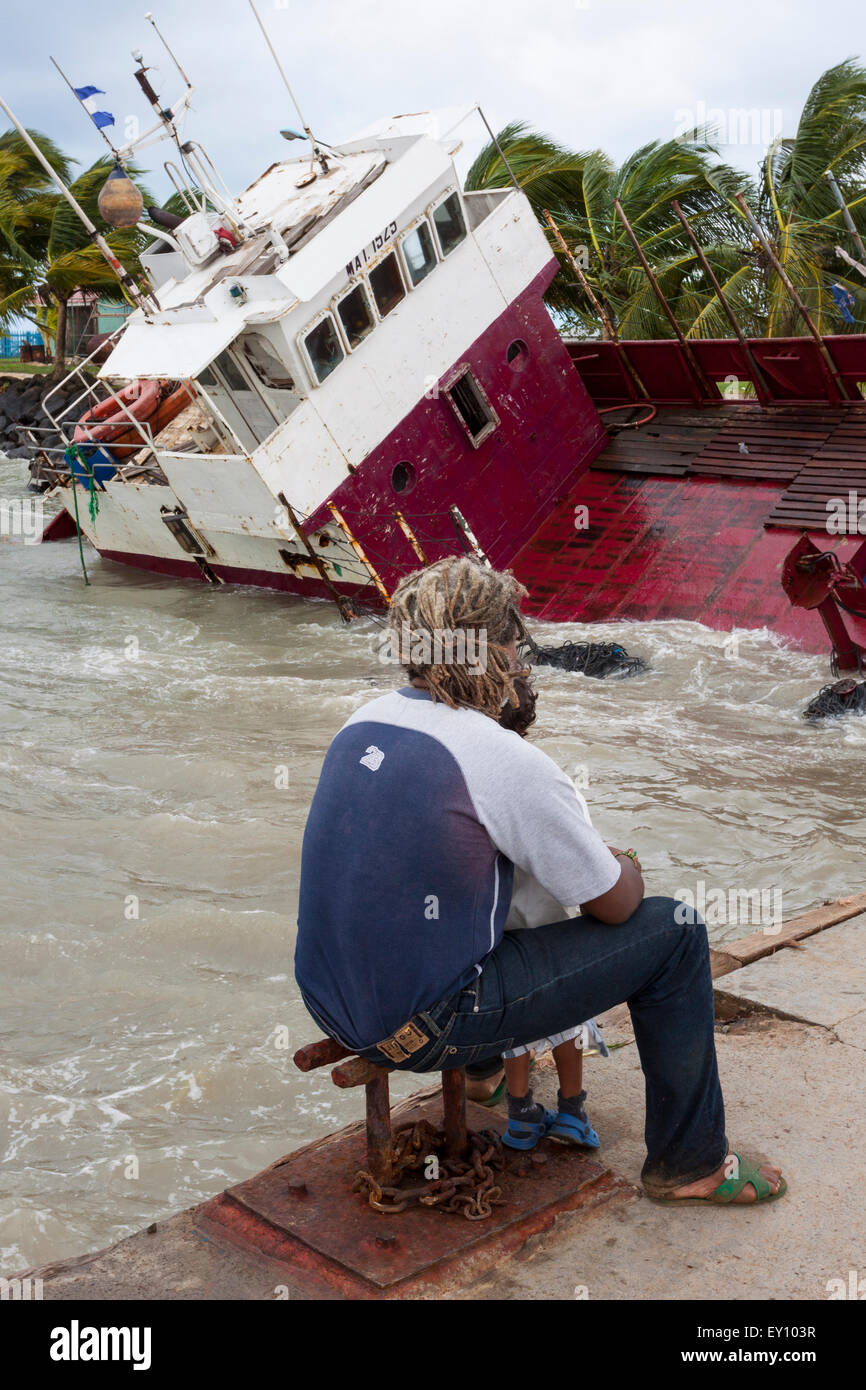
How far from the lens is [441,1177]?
3359 mm

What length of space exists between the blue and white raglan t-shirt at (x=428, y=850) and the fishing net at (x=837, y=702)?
24.7ft

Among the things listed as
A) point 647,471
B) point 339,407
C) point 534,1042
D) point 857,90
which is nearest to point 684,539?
point 647,471

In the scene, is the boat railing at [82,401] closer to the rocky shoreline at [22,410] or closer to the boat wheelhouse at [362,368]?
the boat wheelhouse at [362,368]

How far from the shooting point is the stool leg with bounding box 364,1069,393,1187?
128 inches

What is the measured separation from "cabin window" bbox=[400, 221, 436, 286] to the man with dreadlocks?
11.0 metres

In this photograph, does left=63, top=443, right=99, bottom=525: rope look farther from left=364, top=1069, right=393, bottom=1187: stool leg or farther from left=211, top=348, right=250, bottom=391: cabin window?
left=364, top=1069, right=393, bottom=1187: stool leg

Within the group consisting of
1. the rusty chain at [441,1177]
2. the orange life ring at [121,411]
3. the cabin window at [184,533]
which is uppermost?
the rusty chain at [441,1177]

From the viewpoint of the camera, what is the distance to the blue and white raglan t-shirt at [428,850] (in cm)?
299

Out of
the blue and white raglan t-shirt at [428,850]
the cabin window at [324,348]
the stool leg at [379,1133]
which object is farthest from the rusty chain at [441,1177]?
the cabin window at [324,348]

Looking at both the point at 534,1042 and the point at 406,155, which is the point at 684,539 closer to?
the point at 406,155

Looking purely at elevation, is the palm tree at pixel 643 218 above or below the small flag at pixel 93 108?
below

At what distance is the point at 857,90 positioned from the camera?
23.8 metres

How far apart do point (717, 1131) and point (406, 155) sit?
1186cm

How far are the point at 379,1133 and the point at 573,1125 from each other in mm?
579
